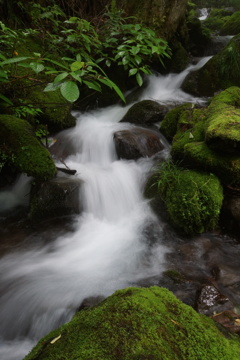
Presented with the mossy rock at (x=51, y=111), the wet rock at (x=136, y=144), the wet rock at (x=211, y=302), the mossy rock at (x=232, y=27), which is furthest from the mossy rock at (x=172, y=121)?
the mossy rock at (x=232, y=27)

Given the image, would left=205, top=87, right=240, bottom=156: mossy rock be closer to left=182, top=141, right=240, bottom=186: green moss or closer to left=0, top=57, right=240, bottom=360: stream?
left=182, top=141, right=240, bottom=186: green moss

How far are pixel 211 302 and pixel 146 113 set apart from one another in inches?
208

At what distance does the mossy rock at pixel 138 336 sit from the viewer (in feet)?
3.26

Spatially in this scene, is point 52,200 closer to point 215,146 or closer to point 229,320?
point 215,146

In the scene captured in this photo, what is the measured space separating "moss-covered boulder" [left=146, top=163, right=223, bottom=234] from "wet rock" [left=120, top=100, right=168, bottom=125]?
3.25m

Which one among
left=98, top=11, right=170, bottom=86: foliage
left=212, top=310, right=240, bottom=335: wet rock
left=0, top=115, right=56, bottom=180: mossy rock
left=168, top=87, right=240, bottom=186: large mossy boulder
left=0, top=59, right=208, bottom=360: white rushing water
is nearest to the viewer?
left=212, top=310, right=240, bottom=335: wet rock

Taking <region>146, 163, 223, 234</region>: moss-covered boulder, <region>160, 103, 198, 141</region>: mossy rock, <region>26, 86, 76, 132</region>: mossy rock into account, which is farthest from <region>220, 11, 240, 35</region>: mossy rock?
<region>146, 163, 223, 234</region>: moss-covered boulder

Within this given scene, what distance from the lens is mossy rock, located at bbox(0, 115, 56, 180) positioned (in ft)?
12.1

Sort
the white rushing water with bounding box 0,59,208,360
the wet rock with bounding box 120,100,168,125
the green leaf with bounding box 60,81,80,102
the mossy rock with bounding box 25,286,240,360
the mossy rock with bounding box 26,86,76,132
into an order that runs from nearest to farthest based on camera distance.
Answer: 1. the mossy rock with bounding box 25,286,240,360
2. the green leaf with bounding box 60,81,80,102
3. the white rushing water with bounding box 0,59,208,360
4. the mossy rock with bounding box 26,86,76,132
5. the wet rock with bounding box 120,100,168,125

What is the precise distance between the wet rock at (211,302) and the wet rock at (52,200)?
2.51 m

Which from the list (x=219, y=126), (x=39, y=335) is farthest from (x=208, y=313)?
(x=219, y=126)

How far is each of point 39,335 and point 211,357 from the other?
180 cm

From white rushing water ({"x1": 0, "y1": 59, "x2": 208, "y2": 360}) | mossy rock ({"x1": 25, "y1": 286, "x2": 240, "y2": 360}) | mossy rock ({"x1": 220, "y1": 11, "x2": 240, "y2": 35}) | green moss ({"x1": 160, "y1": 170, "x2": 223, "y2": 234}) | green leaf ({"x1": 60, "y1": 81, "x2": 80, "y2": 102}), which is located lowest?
white rushing water ({"x1": 0, "y1": 59, "x2": 208, "y2": 360})

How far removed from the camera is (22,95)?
4.79 meters
